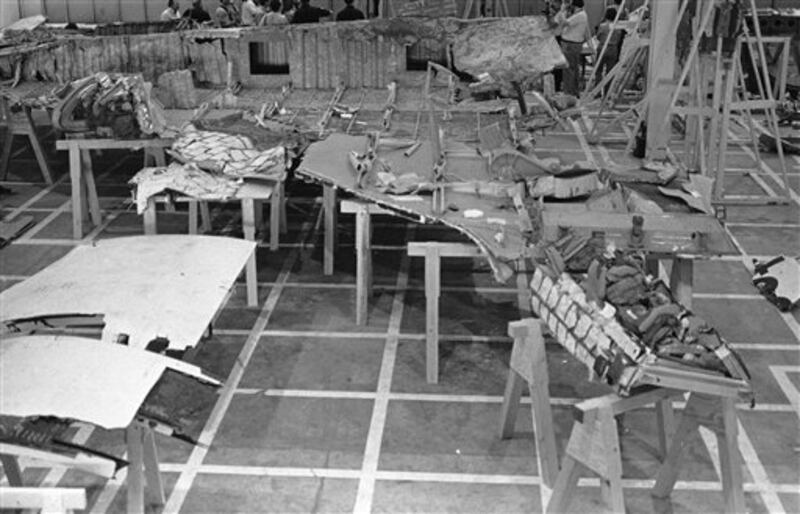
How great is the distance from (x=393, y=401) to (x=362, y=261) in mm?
1579

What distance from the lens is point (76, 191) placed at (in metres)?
12.0

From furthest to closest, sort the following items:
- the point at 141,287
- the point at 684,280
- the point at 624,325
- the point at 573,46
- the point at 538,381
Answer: the point at 573,46, the point at 684,280, the point at 141,287, the point at 538,381, the point at 624,325

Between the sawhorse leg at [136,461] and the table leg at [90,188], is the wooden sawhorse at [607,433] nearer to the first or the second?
the sawhorse leg at [136,461]

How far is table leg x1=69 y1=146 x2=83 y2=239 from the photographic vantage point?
11.8m

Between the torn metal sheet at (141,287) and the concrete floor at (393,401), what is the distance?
106 centimetres

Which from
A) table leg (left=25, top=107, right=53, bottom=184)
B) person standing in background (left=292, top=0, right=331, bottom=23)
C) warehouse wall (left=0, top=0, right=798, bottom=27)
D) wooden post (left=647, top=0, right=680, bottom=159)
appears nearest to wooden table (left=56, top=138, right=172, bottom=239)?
table leg (left=25, top=107, right=53, bottom=184)

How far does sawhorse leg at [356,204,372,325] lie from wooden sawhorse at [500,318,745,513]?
2501 millimetres

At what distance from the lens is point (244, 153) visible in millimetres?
10961

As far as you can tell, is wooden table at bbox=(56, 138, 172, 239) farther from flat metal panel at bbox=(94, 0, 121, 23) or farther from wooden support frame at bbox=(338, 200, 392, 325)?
flat metal panel at bbox=(94, 0, 121, 23)

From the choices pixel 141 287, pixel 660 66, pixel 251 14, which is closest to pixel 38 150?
pixel 141 287

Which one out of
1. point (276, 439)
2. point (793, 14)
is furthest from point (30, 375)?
point (793, 14)

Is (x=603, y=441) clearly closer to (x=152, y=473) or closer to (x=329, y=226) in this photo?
A: (x=152, y=473)

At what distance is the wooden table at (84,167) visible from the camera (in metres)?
11.7

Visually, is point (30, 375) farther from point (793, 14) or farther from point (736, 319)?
point (793, 14)
